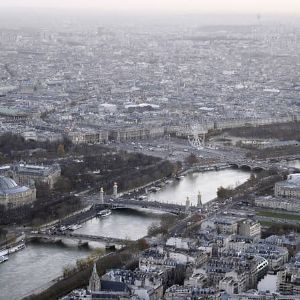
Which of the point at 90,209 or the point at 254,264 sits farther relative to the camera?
the point at 90,209

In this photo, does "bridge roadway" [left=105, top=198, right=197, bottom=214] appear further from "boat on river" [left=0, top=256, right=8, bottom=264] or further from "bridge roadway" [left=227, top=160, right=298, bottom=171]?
"bridge roadway" [left=227, top=160, right=298, bottom=171]

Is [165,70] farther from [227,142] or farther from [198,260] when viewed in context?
[198,260]

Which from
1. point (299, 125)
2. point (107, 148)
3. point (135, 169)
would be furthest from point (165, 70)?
point (135, 169)

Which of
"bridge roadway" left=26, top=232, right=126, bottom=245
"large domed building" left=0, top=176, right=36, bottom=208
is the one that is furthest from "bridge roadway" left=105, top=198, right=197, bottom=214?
"bridge roadway" left=26, top=232, right=126, bottom=245

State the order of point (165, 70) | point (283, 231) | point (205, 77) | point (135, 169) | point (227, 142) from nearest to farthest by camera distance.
A: point (283, 231), point (135, 169), point (227, 142), point (205, 77), point (165, 70)

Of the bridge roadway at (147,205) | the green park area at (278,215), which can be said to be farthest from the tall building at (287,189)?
the bridge roadway at (147,205)

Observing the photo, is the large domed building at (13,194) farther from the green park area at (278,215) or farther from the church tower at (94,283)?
the church tower at (94,283)

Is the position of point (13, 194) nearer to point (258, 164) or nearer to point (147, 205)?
point (147, 205)
